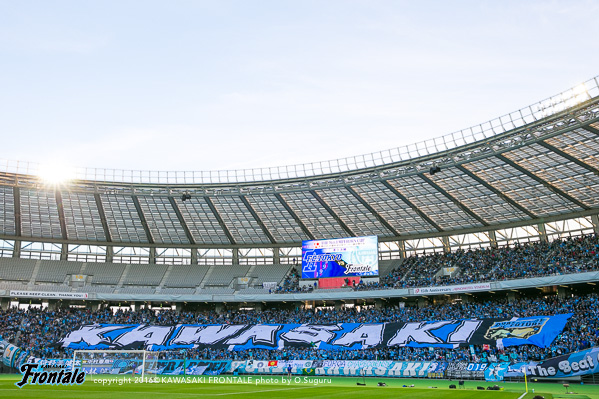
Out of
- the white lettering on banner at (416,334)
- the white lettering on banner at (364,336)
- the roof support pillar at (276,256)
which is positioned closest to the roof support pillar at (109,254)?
the roof support pillar at (276,256)

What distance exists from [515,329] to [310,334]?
2238 centimetres

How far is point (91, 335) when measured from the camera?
211 ft

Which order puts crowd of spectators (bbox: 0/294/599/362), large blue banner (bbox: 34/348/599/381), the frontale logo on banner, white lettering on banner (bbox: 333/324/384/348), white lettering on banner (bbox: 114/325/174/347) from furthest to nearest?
white lettering on banner (bbox: 114/325/174/347) → white lettering on banner (bbox: 333/324/384/348) → the frontale logo on banner → crowd of spectators (bbox: 0/294/599/362) → large blue banner (bbox: 34/348/599/381)

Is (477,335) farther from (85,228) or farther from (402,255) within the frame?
(85,228)

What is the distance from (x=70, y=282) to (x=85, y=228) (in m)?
8.10

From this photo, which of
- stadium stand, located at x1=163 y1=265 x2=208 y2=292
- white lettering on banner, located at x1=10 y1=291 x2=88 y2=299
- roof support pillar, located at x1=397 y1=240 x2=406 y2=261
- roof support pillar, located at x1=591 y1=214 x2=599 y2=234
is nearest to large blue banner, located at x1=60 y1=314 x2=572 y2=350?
white lettering on banner, located at x1=10 y1=291 x2=88 y2=299

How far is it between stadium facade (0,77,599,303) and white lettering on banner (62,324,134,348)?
17.8ft

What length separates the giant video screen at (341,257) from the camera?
204 feet

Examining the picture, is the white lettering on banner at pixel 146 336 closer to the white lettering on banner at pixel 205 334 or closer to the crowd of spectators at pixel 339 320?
the white lettering on banner at pixel 205 334

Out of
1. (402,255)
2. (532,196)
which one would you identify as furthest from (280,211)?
(532,196)

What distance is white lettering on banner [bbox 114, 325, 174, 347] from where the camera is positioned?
62844mm

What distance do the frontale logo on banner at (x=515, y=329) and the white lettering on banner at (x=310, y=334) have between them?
1745 cm

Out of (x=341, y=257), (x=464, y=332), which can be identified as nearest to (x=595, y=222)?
(x=464, y=332)

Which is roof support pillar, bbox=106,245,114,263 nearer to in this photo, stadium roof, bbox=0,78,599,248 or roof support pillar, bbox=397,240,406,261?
stadium roof, bbox=0,78,599,248
